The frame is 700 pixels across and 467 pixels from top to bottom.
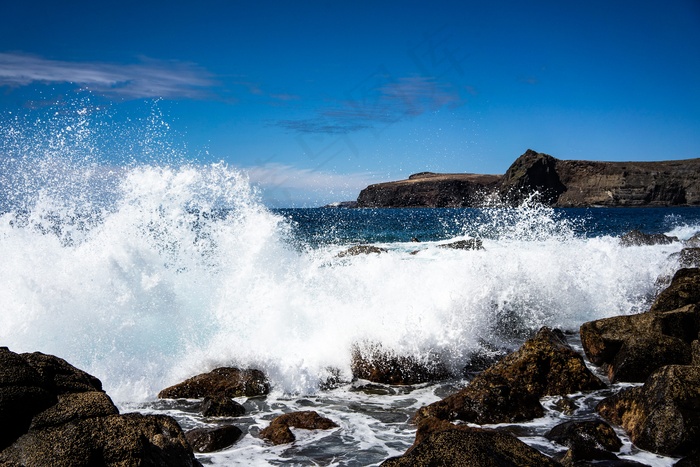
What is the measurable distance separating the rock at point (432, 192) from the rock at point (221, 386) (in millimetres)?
109360

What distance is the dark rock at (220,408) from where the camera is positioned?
21.2ft

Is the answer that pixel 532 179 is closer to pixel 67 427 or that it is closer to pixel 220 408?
pixel 220 408

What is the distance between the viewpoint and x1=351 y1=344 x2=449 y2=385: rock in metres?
7.80

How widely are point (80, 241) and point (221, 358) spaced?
479cm

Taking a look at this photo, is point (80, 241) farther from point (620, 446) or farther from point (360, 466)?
point (620, 446)

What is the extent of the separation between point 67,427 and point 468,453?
2573mm

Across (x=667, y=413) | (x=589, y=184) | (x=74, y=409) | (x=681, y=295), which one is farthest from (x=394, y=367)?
(x=589, y=184)

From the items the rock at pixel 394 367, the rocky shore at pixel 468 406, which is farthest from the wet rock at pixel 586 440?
the rock at pixel 394 367

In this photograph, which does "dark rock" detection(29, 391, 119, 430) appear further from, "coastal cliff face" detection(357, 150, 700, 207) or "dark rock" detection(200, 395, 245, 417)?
"coastal cliff face" detection(357, 150, 700, 207)

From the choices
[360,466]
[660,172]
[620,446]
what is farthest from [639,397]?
[660,172]

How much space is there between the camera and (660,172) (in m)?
94.8

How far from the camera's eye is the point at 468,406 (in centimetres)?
594

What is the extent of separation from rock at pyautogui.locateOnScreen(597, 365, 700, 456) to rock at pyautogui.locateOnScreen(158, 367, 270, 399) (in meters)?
4.85

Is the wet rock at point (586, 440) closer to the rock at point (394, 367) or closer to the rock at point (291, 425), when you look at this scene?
the rock at point (291, 425)
